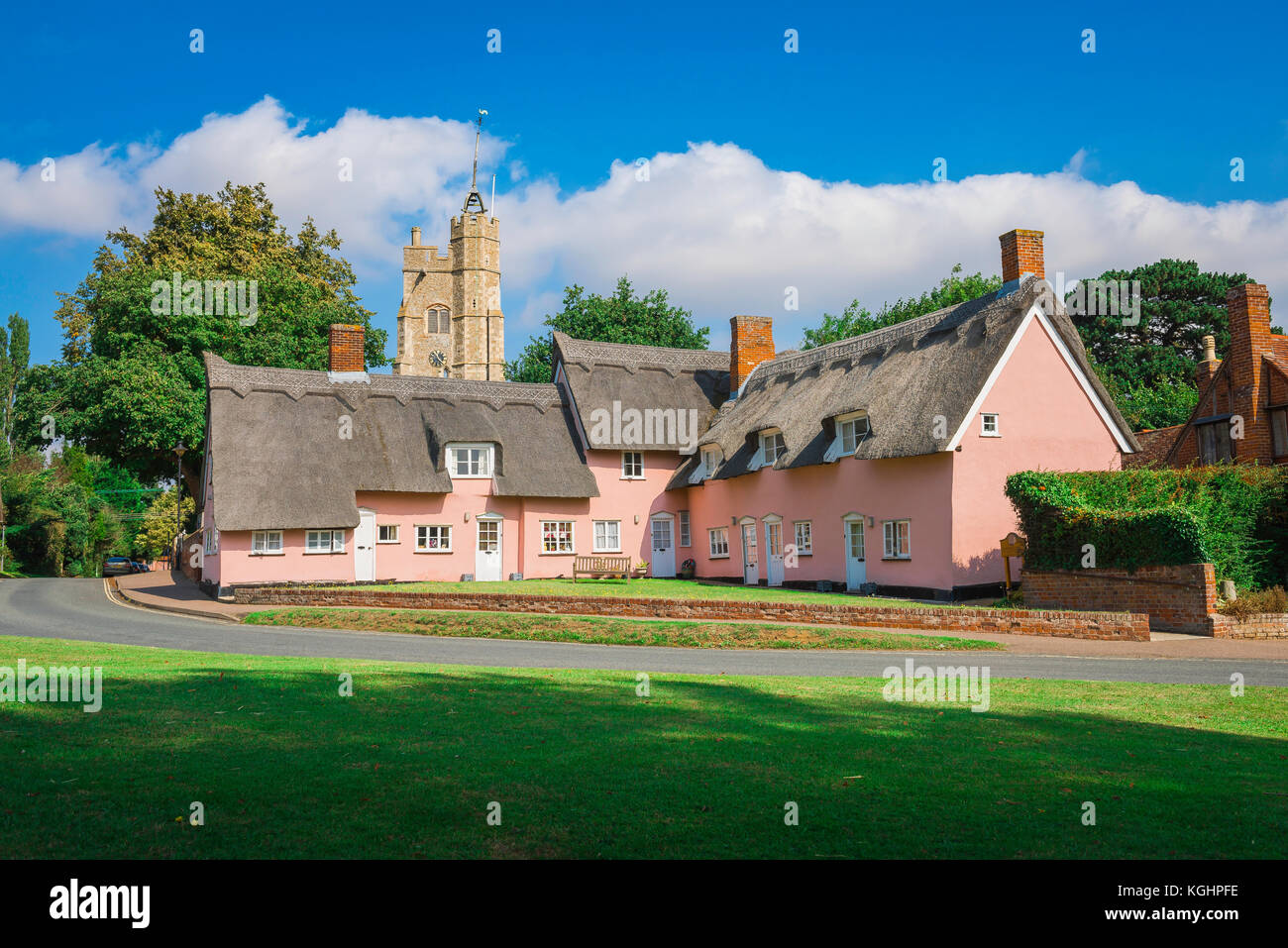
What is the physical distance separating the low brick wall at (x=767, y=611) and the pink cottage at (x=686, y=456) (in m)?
→ 4.84

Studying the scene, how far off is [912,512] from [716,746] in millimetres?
20991

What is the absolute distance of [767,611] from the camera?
21.6m

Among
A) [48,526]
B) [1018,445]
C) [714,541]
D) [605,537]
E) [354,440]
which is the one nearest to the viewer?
[1018,445]

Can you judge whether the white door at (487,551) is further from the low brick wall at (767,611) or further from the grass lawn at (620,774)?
the grass lawn at (620,774)

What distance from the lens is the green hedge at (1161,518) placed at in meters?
20.6

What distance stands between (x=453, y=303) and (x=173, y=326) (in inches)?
1771

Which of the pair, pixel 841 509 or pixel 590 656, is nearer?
pixel 590 656

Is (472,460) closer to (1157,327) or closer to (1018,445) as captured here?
(1018,445)

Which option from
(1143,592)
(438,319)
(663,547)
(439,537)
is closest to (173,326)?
(439,537)

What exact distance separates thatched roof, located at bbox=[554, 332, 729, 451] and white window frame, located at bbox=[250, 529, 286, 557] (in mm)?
11966

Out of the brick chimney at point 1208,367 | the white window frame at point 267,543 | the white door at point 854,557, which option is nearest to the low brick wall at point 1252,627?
the white door at point 854,557
